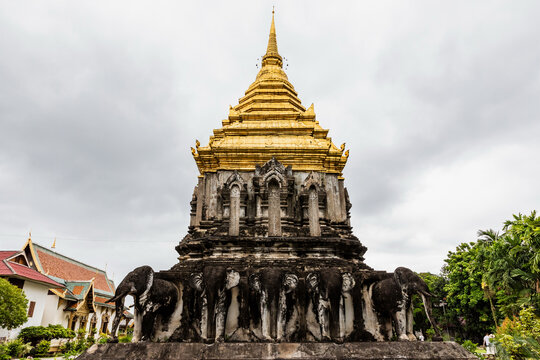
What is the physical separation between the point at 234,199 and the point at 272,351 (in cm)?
544

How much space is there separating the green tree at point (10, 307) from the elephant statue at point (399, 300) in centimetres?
2037

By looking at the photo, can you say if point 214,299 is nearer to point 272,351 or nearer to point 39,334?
point 272,351

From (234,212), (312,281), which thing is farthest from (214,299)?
(234,212)

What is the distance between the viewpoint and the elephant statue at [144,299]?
27.2 ft

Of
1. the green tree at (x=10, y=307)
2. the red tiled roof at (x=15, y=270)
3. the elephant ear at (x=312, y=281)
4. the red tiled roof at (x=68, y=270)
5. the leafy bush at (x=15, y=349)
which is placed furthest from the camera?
the red tiled roof at (x=68, y=270)

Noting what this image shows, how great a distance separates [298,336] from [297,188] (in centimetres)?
551

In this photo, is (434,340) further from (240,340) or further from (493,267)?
(493,267)

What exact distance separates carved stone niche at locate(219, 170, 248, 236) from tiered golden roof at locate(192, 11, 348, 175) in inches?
33.8

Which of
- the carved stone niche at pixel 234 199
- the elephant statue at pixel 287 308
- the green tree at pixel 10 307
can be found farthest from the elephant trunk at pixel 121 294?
the green tree at pixel 10 307

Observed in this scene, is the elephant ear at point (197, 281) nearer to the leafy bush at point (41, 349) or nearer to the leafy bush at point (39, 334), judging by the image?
A: the leafy bush at point (41, 349)

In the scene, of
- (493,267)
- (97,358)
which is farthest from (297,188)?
(493,267)

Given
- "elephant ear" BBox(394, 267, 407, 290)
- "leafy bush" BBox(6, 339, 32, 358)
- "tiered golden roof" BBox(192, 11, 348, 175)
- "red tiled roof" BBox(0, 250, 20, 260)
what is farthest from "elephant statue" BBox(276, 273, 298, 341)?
"red tiled roof" BBox(0, 250, 20, 260)

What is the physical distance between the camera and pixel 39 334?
77.4 feet

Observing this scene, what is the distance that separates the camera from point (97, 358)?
7703 millimetres
